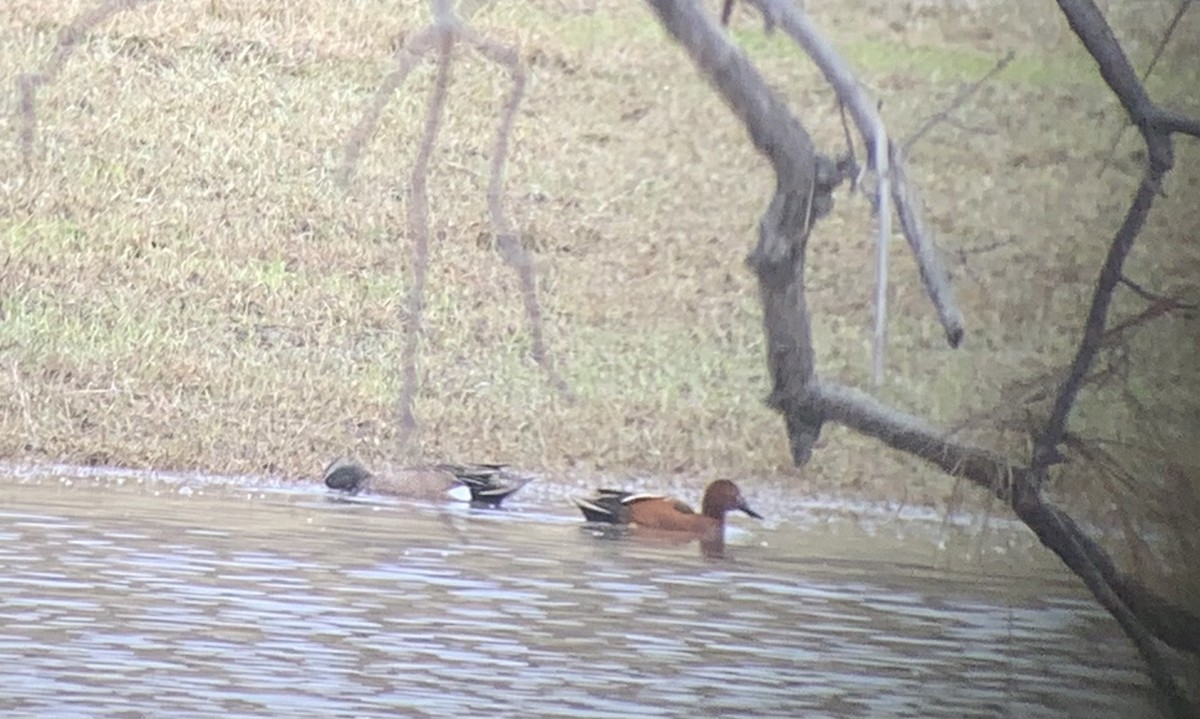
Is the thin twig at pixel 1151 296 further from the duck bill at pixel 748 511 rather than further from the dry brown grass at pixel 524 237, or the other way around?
the duck bill at pixel 748 511

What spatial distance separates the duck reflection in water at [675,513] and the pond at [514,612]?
0.02m

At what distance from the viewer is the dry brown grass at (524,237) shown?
11.6 ft

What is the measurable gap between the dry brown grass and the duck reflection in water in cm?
5

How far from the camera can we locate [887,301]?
360 centimetres

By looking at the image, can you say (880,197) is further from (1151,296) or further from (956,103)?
(1151,296)

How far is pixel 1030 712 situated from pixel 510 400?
1003 mm

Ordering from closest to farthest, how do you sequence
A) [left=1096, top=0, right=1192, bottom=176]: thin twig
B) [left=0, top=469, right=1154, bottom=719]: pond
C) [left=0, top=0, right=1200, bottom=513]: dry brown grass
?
[left=0, top=469, right=1154, bottom=719]: pond
[left=0, top=0, right=1200, bottom=513]: dry brown grass
[left=1096, top=0, right=1192, bottom=176]: thin twig

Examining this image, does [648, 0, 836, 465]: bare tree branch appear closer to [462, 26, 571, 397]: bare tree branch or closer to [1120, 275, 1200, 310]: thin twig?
[462, 26, 571, 397]: bare tree branch

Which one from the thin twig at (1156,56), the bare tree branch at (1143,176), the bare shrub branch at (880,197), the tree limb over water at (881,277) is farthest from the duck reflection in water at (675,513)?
the thin twig at (1156,56)

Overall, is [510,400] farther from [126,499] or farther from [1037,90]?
[1037,90]

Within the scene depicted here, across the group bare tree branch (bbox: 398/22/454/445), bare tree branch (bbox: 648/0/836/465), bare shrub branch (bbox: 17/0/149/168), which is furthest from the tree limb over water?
bare shrub branch (bbox: 17/0/149/168)

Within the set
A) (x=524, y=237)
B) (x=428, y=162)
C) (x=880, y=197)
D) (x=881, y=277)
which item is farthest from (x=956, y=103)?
(x=428, y=162)

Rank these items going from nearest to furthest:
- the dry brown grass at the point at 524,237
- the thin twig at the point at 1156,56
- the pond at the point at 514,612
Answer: the pond at the point at 514,612 < the dry brown grass at the point at 524,237 < the thin twig at the point at 1156,56

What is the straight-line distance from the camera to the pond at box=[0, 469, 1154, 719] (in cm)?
325
